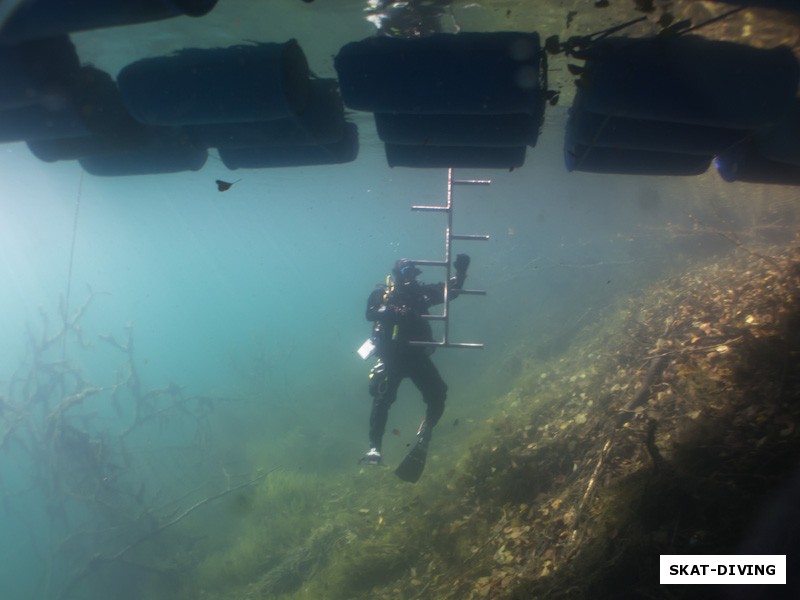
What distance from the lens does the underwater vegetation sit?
3537mm

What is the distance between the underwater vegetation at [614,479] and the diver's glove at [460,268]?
10.4ft

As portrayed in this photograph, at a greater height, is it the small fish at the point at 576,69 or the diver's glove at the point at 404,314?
the small fish at the point at 576,69

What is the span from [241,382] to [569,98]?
1256 inches

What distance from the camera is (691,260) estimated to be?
17188 millimetres

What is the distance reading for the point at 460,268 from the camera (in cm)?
747

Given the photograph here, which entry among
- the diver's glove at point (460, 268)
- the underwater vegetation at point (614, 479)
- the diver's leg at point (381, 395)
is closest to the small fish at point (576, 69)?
the underwater vegetation at point (614, 479)

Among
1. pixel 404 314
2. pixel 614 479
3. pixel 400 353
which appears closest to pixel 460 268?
pixel 404 314

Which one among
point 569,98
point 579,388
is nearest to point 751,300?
point 579,388

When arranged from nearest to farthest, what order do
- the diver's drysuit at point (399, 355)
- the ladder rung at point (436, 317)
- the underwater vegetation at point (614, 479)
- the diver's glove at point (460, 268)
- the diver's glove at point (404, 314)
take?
the underwater vegetation at point (614, 479)
the ladder rung at point (436, 317)
the diver's glove at point (460, 268)
the diver's drysuit at point (399, 355)
the diver's glove at point (404, 314)

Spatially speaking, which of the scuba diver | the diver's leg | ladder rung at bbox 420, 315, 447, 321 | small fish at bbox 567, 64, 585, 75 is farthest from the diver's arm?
small fish at bbox 567, 64, 585, 75

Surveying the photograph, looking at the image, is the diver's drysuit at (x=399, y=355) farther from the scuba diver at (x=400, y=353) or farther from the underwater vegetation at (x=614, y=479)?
the underwater vegetation at (x=614, y=479)

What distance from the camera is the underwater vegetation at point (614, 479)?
3.54m

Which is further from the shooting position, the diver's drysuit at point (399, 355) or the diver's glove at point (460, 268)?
the diver's drysuit at point (399, 355)

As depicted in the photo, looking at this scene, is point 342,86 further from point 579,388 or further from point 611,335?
point 611,335
